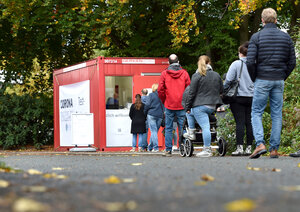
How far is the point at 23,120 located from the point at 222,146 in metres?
14.5

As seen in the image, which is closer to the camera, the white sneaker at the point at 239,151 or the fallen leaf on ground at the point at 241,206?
the fallen leaf on ground at the point at 241,206

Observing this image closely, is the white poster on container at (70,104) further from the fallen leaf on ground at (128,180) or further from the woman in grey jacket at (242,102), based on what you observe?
the fallen leaf on ground at (128,180)

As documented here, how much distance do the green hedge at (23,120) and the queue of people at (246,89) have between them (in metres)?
12.9

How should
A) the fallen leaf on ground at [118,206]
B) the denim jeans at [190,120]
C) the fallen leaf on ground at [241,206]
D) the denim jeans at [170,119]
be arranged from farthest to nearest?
the denim jeans at [170,119]
the denim jeans at [190,120]
the fallen leaf on ground at [118,206]
the fallen leaf on ground at [241,206]

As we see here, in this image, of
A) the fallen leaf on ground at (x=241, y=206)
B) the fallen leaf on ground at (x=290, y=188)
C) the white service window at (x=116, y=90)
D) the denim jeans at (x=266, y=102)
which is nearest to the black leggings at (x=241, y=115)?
the denim jeans at (x=266, y=102)

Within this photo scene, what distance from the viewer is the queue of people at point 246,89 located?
910 cm

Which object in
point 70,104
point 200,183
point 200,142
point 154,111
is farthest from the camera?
point 70,104

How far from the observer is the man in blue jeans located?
29.8 feet

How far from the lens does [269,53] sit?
9078mm

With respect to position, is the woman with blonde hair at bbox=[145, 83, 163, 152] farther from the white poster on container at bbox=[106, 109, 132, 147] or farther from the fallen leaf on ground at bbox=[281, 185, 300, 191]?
the fallen leaf on ground at bbox=[281, 185, 300, 191]

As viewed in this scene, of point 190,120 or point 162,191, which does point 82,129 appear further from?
point 162,191

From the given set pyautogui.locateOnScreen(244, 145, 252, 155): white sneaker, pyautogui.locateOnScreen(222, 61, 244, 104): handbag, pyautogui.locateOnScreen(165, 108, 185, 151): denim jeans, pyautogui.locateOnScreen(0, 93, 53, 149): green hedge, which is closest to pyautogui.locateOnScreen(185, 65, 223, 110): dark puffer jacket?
pyautogui.locateOnScreen(222, 61, 244, 104): handbag

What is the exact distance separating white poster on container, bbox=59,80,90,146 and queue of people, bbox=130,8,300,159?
8.37m

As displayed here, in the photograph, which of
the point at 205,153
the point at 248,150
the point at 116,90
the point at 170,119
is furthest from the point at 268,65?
the point at 116,90
